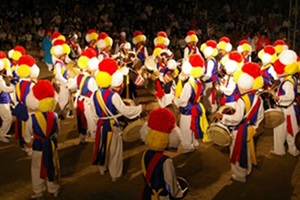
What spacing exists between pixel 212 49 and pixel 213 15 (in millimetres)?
14980

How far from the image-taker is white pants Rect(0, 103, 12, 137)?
331 inches

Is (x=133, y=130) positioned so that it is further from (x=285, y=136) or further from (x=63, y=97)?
(x=63, y=97)

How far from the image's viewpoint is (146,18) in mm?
22594

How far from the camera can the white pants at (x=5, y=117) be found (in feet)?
27.6

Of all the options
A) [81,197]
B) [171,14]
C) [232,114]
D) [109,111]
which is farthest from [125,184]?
[171,14]

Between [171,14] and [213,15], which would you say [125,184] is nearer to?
[171,14]

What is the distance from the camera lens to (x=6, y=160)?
305 inches

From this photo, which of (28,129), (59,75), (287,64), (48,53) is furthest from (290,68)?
(48,53)

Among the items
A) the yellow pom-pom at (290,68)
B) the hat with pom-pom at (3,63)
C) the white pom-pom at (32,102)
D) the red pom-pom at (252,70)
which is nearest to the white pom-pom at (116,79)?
the white pom-pom at (32,102)

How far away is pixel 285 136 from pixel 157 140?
3.98 metres

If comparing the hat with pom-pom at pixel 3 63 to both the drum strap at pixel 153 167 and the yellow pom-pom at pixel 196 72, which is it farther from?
the drum strap at pixel 153 167

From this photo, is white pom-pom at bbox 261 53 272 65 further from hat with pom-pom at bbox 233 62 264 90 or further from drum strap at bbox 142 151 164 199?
drum strap at bbox 142 151 164 199

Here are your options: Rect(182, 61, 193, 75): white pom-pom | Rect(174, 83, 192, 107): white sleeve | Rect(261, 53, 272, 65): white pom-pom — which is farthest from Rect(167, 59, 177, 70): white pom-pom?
Rect(261, 53, 272, 65): white pom-pom

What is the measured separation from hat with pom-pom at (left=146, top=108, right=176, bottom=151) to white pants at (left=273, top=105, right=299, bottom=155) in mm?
3653
